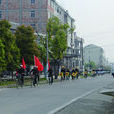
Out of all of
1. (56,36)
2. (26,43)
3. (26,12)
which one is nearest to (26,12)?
(26,12)

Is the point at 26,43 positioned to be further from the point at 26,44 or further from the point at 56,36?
the point at 56,36

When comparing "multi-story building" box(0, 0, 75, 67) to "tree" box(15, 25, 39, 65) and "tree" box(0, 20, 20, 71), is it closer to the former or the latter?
"tree" box(15, 25, 39, 65)

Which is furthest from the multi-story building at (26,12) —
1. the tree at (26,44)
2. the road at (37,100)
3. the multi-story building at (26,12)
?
the road at (37,100)

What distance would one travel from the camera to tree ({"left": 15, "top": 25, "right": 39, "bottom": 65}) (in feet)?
140

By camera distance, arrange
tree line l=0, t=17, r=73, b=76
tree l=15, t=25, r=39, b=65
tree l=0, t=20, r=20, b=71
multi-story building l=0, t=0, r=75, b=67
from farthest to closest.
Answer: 1. multi-story building l=0, t=0, r=75, b=67
2. tree l=15, t=25, r=39, b=65
3. tree line l=0, t=17, r=73, b=76
4. tree l=0, t=20, r=20, b=71

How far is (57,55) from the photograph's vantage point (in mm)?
46594

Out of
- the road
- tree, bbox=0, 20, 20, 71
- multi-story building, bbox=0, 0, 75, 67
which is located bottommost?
the road

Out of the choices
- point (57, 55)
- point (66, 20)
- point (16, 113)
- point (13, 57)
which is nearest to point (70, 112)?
point (16, 113)

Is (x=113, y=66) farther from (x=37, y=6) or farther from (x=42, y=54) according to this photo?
(x=37, y=6)

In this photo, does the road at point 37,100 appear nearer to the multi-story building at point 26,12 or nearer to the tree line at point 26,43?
the tree line at point 26,43

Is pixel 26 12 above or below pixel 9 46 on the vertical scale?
above

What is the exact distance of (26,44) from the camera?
42.8 meters

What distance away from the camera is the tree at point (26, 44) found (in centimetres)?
4253

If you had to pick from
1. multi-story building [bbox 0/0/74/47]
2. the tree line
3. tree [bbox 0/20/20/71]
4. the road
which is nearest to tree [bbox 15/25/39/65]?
the tree line
